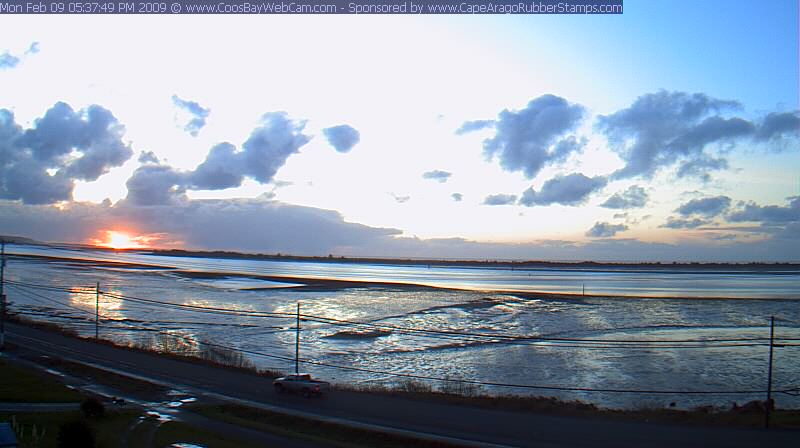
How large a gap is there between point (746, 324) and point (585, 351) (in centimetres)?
2157

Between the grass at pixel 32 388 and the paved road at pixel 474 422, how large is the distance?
4.20m

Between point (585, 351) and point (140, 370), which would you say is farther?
point (585, 351)

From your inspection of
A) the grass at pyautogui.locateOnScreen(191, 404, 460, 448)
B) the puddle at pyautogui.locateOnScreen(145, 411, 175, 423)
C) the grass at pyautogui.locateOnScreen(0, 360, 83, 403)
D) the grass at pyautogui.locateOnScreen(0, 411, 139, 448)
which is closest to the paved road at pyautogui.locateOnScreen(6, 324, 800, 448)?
the grass at pyautogui.locateOnScreen(191, 404, 460, 448)

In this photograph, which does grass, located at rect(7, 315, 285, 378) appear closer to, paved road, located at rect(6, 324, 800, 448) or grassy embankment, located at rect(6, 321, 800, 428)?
grassy embankment, located at rect(6, 321, 800, 428)

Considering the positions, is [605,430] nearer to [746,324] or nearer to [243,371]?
[243,371]

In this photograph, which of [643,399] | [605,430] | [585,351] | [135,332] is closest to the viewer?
[605,430]

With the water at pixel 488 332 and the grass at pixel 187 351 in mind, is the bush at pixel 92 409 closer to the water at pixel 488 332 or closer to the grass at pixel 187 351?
the grass at pixel 187 351

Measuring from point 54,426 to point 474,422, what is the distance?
14.6 meters

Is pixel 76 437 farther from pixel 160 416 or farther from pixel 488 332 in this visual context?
pixel 488 332

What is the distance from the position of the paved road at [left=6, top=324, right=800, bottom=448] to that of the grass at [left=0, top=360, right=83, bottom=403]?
13.8 ft

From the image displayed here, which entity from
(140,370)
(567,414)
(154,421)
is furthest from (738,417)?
(140,370)

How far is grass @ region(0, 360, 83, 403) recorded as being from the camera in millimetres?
24156

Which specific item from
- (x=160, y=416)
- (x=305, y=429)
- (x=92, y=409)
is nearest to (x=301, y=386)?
(x=305, y=429)

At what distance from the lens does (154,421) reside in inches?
853
